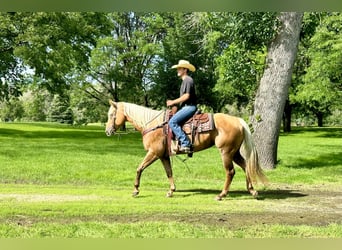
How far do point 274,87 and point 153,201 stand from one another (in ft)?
15.6

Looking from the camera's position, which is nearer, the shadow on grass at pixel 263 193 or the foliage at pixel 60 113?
the shadow on grass at pixel 263 193

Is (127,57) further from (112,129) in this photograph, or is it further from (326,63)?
(112,129)

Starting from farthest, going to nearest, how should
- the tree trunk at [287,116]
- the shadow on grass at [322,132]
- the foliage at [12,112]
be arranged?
1. the foliage at [12,112]
2. the tree trunk at [287,116]
3. the shadow on grass at [322,132]

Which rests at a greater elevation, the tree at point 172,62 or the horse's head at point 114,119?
the tree at point 172,62

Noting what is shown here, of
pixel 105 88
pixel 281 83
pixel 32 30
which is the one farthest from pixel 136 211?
pixel 105 88

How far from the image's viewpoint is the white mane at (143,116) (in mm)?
7258

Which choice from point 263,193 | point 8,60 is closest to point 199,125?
point 263,193

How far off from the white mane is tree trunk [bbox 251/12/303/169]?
383cm

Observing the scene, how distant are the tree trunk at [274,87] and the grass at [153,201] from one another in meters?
0.67

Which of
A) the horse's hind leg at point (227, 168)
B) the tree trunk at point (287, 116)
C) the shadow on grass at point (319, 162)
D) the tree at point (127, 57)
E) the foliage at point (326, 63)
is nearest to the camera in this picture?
the horse's hind leg at point (227, 168)

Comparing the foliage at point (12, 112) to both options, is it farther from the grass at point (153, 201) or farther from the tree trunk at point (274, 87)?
the tree trunk at point (274, 87)

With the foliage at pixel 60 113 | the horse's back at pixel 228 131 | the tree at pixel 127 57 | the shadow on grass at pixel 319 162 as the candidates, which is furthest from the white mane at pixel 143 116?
the foliage at pixel 60 113

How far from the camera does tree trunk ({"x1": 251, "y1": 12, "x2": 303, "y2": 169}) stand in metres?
10.1

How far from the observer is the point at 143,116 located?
729 cm
